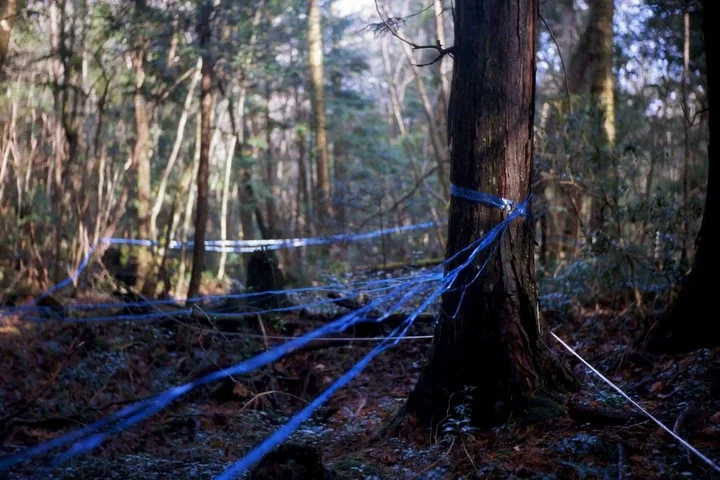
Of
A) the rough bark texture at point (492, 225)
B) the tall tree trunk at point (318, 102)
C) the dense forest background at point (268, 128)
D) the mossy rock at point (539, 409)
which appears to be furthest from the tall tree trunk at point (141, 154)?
the mossy rock at point (539, 409)

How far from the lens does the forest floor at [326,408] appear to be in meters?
4.74

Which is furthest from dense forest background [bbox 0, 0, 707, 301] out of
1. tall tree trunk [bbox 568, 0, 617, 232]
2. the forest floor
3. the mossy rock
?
the mossy rock

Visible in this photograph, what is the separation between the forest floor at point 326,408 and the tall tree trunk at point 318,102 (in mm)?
10294

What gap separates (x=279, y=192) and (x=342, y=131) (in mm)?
5017

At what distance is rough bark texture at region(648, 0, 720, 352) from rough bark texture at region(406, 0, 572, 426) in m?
1.43

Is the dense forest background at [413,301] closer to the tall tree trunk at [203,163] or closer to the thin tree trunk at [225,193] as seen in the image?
the tall tree trunk at [203,163]

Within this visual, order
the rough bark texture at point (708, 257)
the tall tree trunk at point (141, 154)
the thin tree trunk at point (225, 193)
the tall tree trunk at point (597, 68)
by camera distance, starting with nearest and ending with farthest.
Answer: the rough bark texture at point (708, 257), the tall tree trunk at point (597, 68), the tall tree trunk at point (141, 154), the thin tree trunk at point (225, 193)

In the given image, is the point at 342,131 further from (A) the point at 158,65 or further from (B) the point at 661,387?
(B) the point at 661,387

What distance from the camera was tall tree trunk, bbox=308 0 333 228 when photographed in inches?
772

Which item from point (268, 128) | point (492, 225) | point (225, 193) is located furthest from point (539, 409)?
point (268, 128)

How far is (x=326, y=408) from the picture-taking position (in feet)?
24.8

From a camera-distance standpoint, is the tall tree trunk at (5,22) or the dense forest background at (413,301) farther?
the tall tree trunk at (5,22)

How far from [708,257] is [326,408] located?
378 cm

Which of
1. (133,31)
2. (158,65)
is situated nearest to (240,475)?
(133,31)
